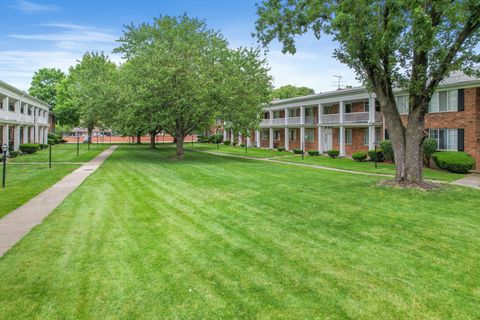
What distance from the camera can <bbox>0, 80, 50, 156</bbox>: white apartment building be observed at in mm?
26344

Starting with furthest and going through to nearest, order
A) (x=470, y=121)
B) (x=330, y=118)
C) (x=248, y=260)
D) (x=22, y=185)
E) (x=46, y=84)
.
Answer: (x=46, y=84) → (x=330, y=118) → (x=470, y=121) → (x=22, y=185) → (x=248, y=260)

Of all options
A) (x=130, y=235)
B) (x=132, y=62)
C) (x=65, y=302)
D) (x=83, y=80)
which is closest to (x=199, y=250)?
(x=130, y=235)

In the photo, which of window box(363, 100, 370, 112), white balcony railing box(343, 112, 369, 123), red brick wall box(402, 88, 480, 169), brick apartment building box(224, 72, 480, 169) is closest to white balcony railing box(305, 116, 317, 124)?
brick apartment building box(224, 72, 480, 169)

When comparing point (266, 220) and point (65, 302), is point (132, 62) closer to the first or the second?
point (266, 220)

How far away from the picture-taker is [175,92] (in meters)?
22.8

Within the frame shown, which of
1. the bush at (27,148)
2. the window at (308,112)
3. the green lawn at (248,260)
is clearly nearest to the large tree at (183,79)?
the bush at (27,148)

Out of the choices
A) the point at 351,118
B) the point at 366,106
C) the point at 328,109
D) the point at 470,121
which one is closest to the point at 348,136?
the point at 351,118

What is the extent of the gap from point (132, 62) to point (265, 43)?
12.9 m

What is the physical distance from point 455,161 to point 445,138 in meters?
3.50

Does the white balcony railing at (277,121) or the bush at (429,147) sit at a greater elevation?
the white balcony railing at (277,121)

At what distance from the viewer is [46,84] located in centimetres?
6381

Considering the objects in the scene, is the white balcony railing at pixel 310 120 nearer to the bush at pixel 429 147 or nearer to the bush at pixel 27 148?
the bush at pixel 429 147

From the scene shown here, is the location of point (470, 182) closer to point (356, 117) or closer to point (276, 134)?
point (356, 117)

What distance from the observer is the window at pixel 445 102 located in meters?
20.4
